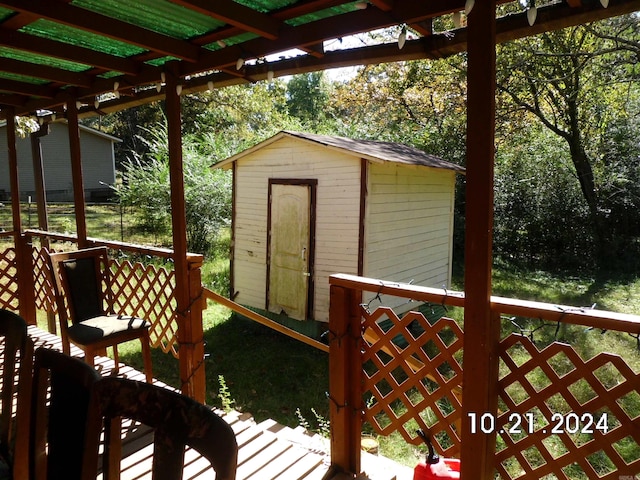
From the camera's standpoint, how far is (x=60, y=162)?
2025 cm

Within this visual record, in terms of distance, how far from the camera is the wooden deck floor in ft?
7.31

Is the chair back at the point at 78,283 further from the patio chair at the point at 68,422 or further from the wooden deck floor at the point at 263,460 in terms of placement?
the patio chair at the point at 68,422

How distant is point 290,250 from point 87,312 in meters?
3.74

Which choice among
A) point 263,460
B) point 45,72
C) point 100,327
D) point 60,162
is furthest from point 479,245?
point 60,162

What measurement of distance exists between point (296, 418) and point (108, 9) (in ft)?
13.0

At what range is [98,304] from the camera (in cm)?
320

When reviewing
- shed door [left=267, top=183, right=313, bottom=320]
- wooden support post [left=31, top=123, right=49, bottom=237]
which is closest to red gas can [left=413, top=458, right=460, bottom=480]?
shed door [left=267, top=183, right=313, bottom=320]

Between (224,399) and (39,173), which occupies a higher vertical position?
(39,173)

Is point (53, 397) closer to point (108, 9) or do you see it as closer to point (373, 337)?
point (373, 337)

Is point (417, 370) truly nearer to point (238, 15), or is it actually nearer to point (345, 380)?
point (345, 380)

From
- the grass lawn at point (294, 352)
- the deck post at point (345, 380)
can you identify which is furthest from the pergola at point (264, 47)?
the grass lawn at point (294, 352)

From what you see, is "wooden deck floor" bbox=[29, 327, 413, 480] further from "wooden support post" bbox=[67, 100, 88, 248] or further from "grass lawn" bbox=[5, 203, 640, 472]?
"wooden support post" bbox=[67, 100, 88, 248]

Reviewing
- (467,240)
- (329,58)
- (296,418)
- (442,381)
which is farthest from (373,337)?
(296,418)

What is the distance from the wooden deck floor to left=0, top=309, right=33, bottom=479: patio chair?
797mm
